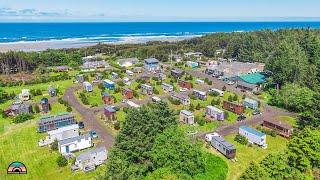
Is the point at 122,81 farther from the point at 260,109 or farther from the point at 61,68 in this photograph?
the point at 260,109

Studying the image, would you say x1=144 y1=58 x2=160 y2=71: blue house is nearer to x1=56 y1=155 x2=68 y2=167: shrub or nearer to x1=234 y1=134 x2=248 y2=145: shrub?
x1=234 y1=134 x2=248 y2=145: shrub

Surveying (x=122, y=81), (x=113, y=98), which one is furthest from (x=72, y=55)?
(x=113, y=98)

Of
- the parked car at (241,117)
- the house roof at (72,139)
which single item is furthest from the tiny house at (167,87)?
the house roof at (72,139)

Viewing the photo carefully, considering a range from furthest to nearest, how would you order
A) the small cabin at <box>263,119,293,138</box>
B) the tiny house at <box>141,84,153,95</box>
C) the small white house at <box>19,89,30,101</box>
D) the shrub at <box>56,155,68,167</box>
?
the tiny house at <box>141,84,153,95</box> < the small white house at <box>19,89,30,101</box> < the small cabin at <box>263,119,293,138</box> < the shrub at <box>56,155,68,167</box>

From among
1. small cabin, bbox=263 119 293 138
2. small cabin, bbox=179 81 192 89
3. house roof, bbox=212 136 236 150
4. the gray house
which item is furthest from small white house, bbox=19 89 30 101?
small cabin, bbox=263 119 293 138

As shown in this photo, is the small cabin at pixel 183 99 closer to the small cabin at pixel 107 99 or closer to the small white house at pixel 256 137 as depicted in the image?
the small cabin at pixel 107 99
